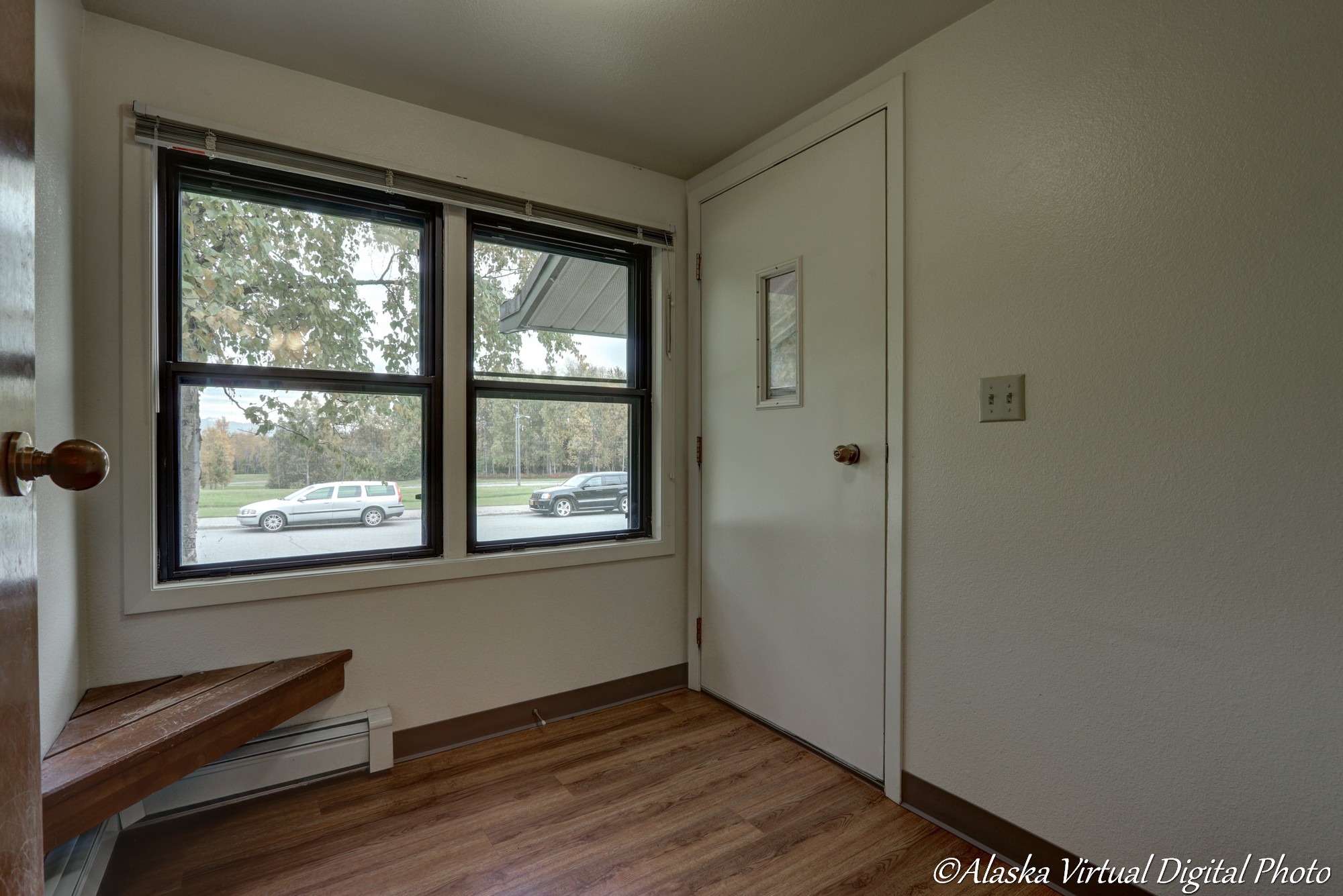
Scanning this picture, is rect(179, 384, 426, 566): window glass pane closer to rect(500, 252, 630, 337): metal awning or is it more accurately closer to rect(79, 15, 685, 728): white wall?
rect(79, 15, 685, 728): white wall

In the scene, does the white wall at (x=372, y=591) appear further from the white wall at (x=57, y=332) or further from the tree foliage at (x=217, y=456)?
the tree foliage at (x=217, y=456)

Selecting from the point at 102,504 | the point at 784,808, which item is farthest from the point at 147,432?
the point at 784,808

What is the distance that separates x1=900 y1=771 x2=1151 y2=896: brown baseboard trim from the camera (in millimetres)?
1562

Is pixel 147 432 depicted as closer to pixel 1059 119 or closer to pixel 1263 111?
pixel 1059 119

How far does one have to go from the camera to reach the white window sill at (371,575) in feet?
6.22

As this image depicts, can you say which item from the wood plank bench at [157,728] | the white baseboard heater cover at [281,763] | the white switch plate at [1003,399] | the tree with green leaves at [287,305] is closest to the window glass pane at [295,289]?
the tree with green leaves at [287,305]

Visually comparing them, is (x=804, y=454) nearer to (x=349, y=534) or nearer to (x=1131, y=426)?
(x=1131, y=426)

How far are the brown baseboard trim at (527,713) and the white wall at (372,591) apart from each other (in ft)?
0.13

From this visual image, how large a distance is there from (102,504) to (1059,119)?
9.16ft

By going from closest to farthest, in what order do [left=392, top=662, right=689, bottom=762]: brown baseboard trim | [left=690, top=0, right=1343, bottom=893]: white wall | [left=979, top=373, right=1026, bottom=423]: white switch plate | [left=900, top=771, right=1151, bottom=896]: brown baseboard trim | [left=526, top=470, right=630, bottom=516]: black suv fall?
[left=690, top=0, right=1343, bottom=893]: white wall
[left=900, top=771, right=1151, bottom=896]: brown baseboard trim
[left=979, top=373, right=1026, bottom=423]: white switch plate
[left=392, top=662, right=689, bottom=762]: brown baseboard trim
[left=526, top=470, right=630, bottom=516]: black suv

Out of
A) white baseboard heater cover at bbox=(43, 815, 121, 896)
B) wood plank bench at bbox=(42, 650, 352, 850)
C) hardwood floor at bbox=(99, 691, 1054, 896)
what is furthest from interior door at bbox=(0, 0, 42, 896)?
hardwood floor at bbox=(99, 691, 1054, 896)

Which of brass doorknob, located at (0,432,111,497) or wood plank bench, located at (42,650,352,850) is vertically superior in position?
brass doorknob, located at (0,432,111,497)

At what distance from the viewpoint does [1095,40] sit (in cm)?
155

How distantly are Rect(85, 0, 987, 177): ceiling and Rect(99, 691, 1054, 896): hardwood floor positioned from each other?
2331 mm
